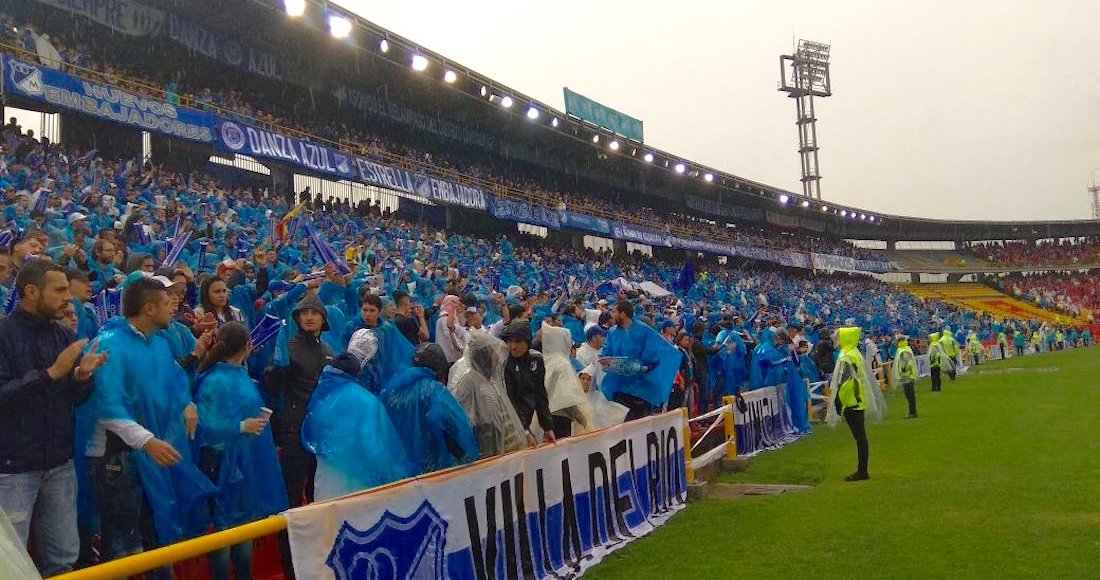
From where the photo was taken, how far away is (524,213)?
1298 inches

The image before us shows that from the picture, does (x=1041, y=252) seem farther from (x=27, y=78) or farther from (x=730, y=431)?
(x=27, y=78)

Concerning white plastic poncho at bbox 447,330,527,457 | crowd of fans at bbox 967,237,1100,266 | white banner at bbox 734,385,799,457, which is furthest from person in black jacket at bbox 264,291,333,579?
crowd of fans at bbox 967,237,1100,266

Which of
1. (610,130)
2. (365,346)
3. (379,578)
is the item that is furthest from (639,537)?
(610,130)

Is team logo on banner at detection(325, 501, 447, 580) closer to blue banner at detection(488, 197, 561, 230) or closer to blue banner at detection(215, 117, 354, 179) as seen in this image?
blue banner at detection(215, 117, 354, 179)

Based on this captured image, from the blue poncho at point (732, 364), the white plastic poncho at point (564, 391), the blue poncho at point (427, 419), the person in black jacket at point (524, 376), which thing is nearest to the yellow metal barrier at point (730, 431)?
the blue poncho at point (732, 364)

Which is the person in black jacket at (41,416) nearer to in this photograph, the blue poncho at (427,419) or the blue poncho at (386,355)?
the blue poncho at (427,419)

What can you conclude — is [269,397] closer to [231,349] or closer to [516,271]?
[231,349]

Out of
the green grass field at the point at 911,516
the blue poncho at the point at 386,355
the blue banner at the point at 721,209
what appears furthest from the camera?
the blue banner at the point at 721,209

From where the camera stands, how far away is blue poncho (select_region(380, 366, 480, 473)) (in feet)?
16.0

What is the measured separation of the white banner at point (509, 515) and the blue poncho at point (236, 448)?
807mm

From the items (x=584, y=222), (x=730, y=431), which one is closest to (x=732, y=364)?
(x=730, y=431)

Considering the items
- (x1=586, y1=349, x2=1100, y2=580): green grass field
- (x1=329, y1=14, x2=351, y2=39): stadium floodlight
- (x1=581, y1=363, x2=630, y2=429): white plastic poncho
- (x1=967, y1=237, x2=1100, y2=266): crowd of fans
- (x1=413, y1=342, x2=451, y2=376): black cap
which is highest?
(x1=329, y1=14, x2=351, y2=39): stadium floodlight

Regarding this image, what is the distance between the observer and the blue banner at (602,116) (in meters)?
36.5

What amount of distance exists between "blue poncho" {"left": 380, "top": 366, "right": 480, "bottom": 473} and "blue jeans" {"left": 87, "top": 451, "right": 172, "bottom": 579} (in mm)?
1407
